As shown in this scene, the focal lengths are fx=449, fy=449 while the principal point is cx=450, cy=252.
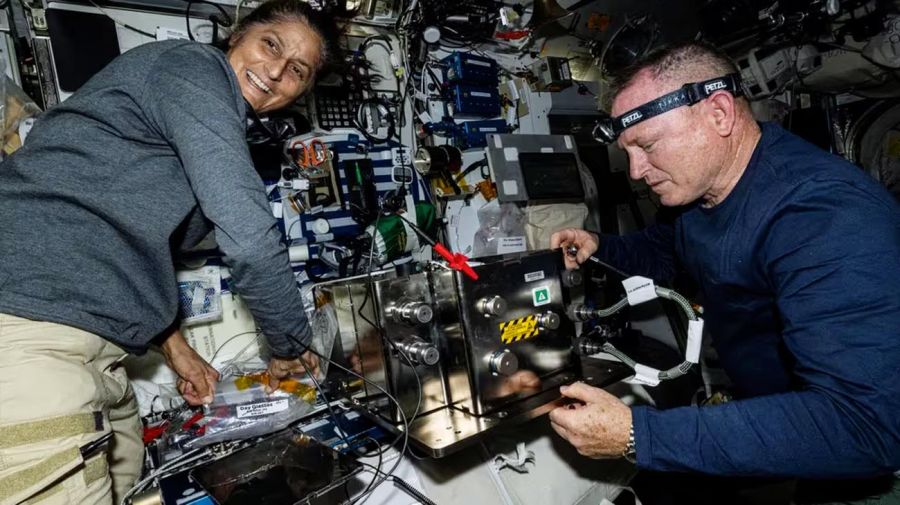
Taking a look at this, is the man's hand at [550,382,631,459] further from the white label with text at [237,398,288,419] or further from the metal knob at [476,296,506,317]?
the white label with text at [237,398,288,419]

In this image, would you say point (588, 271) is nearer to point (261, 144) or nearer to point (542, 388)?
point (542, 388)

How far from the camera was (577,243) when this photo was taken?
5.97 feet

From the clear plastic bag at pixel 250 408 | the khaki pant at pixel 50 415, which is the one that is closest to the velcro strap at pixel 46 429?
the khaki pant at pixel 50 415

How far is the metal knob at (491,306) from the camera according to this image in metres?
1.30

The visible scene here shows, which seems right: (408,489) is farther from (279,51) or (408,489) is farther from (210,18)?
(210,18)

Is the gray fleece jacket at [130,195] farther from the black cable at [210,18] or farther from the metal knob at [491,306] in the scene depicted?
the black cable at [210,18]

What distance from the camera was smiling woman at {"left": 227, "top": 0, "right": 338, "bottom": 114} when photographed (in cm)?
143

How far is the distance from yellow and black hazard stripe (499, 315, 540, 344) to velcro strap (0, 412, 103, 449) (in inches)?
41.6

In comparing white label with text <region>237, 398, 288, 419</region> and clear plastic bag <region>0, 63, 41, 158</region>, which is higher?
clear plastic bag <region>0, 63, 41, 158</region>

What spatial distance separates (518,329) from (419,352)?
0.33 meters

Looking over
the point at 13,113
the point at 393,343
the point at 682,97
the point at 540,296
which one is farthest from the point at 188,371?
the point at 682,97

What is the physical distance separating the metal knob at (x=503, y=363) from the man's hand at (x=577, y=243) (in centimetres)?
60

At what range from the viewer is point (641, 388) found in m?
1.99

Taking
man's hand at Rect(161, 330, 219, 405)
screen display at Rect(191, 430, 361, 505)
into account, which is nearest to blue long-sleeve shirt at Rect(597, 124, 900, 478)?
screen display at Rect(191, 430, 361, 505)
